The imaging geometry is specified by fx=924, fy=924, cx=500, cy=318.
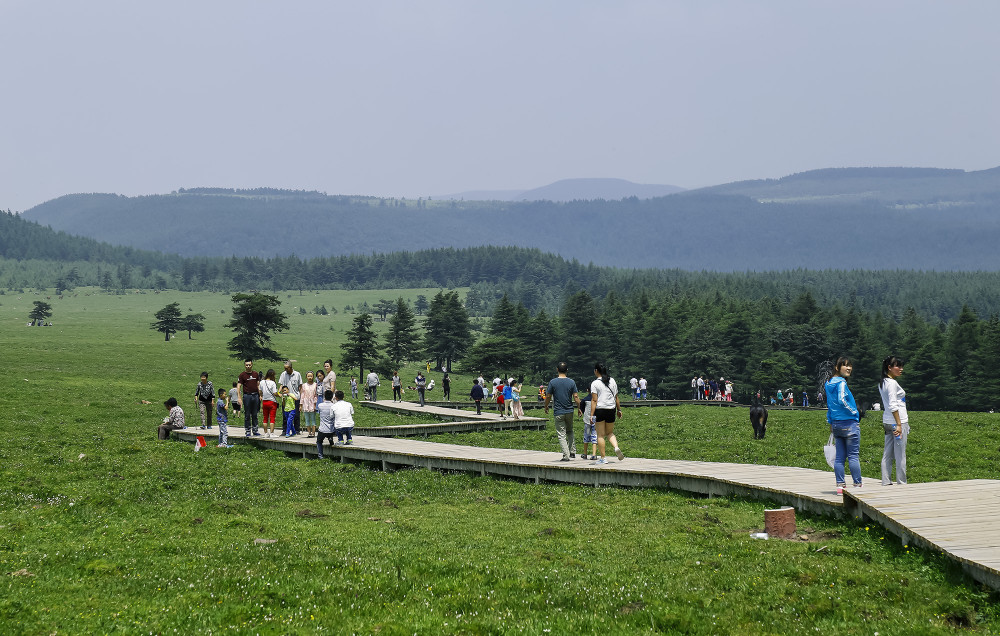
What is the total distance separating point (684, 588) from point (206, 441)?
2246 centimetres

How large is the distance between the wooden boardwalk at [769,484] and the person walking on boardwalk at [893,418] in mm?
669

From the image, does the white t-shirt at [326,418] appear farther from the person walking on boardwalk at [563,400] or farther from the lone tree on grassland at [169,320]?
the lone tree on grassland at [169,320]

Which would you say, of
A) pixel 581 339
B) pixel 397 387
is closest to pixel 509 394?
pixel 397 387

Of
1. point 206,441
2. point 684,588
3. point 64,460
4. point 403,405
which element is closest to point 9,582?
point 684,588

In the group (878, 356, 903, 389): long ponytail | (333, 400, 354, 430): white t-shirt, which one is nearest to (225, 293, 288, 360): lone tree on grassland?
(333, 400, 354, 430): white t-shirt

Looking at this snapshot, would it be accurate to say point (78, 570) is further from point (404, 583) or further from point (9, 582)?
point (404, 583)

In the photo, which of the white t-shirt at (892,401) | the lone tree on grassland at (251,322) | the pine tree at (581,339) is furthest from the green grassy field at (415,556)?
the pine tree at (581,339)

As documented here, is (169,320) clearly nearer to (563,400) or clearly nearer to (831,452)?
(563,400)

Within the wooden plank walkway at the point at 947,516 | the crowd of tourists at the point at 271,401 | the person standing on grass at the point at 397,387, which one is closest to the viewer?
the wooden plank walkway at the point at 947,516

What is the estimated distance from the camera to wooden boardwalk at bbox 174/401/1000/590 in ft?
39.5

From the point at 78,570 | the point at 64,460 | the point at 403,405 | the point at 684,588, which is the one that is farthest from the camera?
the point at 403,405

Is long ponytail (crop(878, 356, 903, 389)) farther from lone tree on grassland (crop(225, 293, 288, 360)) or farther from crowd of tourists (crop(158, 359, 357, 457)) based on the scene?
lone tree on grassland (crop(225, 293, 288, 360))

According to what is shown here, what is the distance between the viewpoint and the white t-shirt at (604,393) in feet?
70.8

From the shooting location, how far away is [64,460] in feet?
82.1
